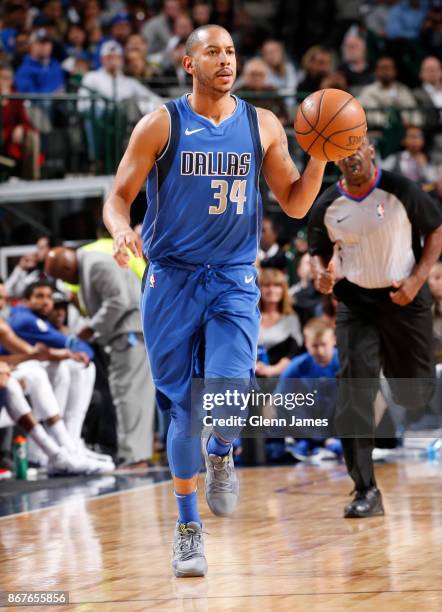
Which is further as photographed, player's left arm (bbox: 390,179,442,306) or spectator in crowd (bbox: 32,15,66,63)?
spectator in crowd (bbox: 32,15,66,63)

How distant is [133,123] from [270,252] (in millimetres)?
2294

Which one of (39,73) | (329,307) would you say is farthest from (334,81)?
(329,307)

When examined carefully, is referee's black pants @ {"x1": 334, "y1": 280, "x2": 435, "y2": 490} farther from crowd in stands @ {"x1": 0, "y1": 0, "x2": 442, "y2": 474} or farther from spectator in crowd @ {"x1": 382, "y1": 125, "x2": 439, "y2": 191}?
spectator in crowd @ {"x1": 382, "y1": 125, "x2": 439, "y2": 191}

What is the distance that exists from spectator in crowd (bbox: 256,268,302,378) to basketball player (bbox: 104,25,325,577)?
4.93 meters

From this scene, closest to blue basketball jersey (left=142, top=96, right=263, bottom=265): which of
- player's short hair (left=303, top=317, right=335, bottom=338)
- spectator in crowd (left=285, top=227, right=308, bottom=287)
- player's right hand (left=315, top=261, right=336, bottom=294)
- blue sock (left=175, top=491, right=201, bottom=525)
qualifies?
blue sock (left=175, top=491, right=201, bottom=525)

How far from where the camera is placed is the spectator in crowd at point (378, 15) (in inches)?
622

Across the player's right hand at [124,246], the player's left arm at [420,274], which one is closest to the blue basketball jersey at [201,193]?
the player's right hand at [124,246]

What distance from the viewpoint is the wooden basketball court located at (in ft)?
15.0

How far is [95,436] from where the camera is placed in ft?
32.8

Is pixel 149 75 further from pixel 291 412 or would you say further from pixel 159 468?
pixel 291 412

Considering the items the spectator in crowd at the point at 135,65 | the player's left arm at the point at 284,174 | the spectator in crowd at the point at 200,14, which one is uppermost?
the spectator in crowd at the point at 200,14

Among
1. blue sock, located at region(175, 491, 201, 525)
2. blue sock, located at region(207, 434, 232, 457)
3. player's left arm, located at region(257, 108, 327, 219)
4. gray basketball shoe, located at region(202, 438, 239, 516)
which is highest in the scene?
player's left arm, located at region(257, 108, 327, 219)

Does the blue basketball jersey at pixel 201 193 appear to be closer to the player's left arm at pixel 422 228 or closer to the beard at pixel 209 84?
the beard at pixel 209 84

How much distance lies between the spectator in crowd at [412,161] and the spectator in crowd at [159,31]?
155 inches
